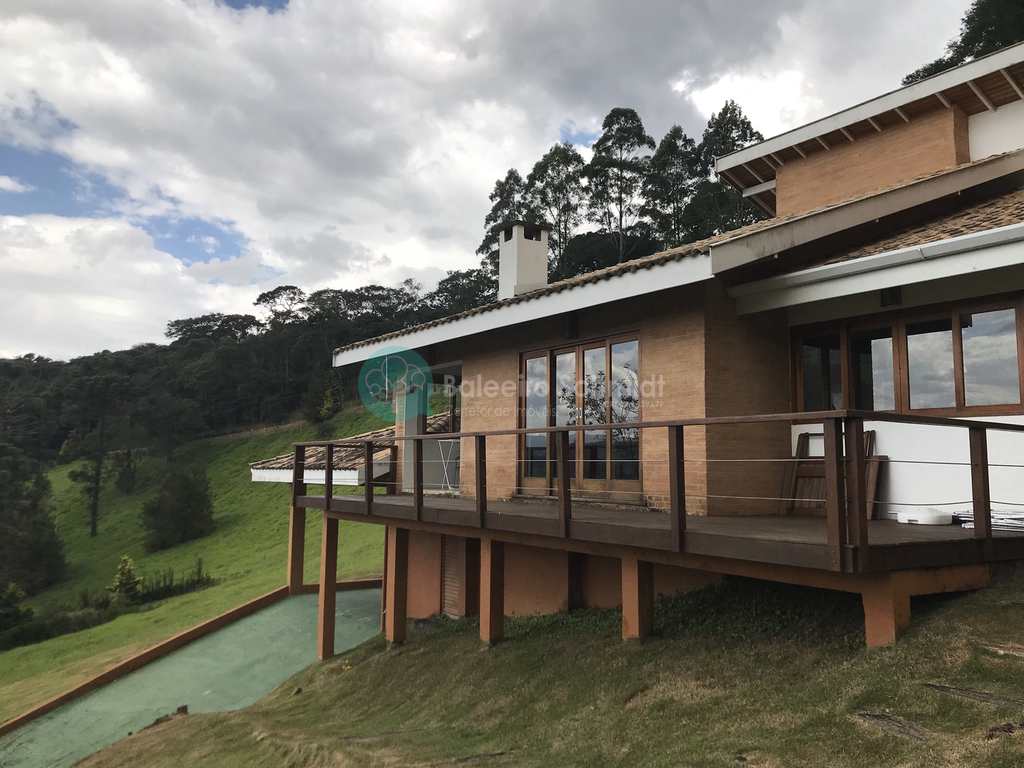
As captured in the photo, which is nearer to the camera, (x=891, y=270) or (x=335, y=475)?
(x=891, y=270)

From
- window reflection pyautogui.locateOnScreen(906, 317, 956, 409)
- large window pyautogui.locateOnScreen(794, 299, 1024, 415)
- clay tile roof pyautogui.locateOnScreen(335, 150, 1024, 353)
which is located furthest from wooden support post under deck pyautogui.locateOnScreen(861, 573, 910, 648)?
clay tile roof pyautogui.locateOnScreen(335, 150, 1024, 353)

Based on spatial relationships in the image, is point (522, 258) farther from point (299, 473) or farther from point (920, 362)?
point (920, 362)

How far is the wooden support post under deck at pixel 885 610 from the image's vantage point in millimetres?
5090

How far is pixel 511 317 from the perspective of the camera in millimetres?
9594

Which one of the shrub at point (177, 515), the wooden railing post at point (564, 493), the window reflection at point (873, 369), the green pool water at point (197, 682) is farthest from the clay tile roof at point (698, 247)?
the shrub at point (177, 515)

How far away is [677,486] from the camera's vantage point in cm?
596

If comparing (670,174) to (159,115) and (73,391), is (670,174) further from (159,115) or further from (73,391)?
(73,391)

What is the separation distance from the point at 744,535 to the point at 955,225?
13.1ft

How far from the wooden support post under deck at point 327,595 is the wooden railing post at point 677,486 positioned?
698 cm

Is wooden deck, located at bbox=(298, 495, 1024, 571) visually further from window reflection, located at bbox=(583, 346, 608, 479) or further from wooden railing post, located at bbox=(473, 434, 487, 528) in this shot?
window reflection, located at bbox=(583, 346, 608, 479)

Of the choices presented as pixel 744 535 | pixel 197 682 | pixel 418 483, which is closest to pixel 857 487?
pixel 744 535

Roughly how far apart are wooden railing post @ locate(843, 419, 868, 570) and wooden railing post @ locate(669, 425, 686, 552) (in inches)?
54.4

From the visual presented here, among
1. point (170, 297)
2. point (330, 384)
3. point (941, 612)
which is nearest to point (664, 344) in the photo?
point (941, 612)

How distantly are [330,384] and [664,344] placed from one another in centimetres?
4651
